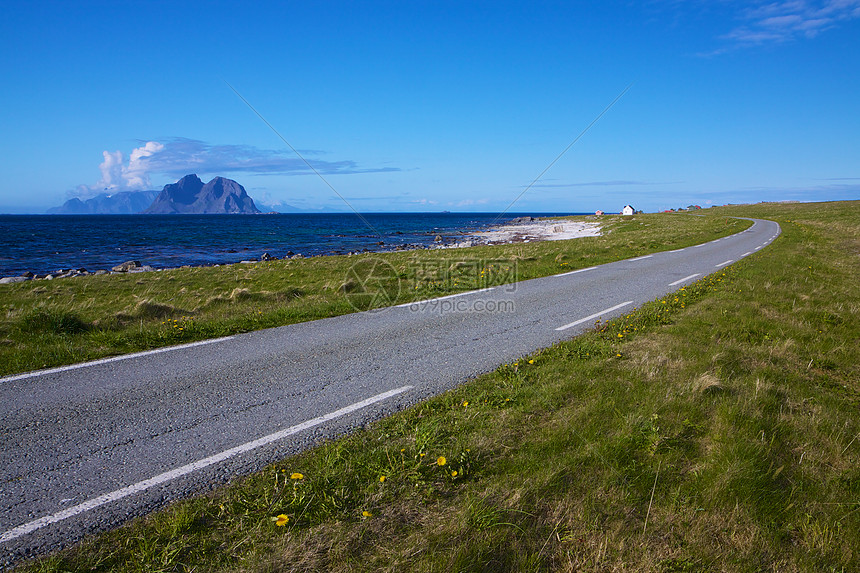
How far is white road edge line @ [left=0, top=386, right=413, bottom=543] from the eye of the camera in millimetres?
3092

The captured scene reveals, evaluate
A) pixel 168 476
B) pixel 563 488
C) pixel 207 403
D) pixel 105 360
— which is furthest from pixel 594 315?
pixel 105 360

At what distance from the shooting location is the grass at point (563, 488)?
2.86 meters

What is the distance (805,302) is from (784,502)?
27.4 ft

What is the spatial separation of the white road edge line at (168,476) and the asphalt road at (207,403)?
0.04 feet

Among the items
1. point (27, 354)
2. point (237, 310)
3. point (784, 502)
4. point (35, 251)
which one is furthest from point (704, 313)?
point (35, 251)

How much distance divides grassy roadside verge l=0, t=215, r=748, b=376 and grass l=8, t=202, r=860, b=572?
5.19 meters

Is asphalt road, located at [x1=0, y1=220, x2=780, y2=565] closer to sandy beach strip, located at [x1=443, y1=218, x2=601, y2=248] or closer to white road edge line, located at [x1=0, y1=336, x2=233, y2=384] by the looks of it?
white road edge line, located at [x1=0, y1=336, x2=233, y2=384]

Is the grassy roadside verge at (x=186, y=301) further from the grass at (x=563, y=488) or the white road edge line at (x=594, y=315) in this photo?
the grass at (x=563, y=488)

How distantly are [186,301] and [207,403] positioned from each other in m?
8.11

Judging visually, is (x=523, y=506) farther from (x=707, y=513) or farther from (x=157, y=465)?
(x=157, y=465)

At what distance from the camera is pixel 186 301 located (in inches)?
474

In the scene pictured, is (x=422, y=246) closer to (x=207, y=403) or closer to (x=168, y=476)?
(x=207, y=403)

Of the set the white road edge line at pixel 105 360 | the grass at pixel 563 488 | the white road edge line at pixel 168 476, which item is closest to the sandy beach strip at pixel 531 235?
the white road edge line at pixel 105 360

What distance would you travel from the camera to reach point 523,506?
3.23 m
